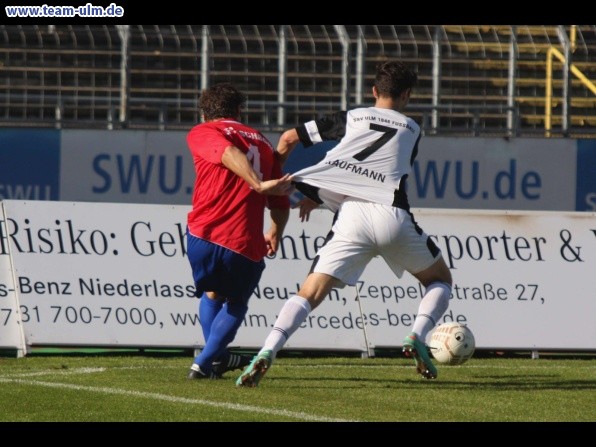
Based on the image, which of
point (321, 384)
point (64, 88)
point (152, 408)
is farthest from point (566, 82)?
point (152, 408)

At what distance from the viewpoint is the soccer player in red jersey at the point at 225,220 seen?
763cm

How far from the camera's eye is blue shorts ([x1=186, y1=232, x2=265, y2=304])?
300 inches

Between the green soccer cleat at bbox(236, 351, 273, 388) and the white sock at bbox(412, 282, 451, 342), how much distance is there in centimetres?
95

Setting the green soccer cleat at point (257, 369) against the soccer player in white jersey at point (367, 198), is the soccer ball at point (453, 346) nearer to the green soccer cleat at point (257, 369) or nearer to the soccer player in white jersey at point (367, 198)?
the soccer player in white jersey at point (367, 198)

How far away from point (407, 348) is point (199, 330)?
3378 millimetres

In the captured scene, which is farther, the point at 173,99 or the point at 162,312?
the point at 173,99

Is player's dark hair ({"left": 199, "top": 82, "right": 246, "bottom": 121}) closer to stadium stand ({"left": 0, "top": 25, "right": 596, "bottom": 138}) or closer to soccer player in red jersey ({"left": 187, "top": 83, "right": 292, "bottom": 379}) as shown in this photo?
soccer player in red jersey ({"left": 187, "top": 83, "right": 292, "bottom": 379})

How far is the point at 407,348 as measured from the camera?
6.94 meters

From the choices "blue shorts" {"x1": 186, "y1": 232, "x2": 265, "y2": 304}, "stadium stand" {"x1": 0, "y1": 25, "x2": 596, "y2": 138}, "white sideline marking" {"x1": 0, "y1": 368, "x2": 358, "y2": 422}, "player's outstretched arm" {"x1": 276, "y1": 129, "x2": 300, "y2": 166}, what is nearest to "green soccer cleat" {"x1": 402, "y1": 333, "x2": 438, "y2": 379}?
"white sideline marking" {"x1": 0, "y1": 368, "x2": 358, "y2": 422}

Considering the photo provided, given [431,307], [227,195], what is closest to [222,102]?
[227,195]

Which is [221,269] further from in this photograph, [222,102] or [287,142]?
[222,102]

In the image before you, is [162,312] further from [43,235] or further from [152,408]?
[152,408]

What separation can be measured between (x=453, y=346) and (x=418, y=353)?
885 mm

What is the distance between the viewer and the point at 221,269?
7.65 m
